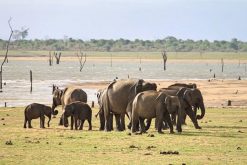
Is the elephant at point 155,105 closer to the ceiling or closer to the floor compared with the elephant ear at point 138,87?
closer to the floor

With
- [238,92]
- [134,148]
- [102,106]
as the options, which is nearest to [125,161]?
[134,148]

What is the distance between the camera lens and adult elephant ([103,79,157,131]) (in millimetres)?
27961

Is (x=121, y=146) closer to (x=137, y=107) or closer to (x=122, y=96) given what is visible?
(x=137, y=107)

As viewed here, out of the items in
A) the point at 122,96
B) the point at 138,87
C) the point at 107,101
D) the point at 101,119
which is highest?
the point at 138,87

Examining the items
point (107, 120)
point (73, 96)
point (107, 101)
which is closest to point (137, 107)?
point (107, 101)

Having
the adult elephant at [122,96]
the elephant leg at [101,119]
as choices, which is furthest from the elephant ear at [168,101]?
the elephant leg at [101,119]

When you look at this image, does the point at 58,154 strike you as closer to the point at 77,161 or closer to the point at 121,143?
the point at 77,161

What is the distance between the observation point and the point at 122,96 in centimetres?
2834

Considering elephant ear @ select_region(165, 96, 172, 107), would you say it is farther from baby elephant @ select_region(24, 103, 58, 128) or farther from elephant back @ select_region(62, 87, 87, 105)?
elephant back @ select_region(62, 87, 87, 105)

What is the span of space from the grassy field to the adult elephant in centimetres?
138

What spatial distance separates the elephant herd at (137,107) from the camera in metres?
26.4

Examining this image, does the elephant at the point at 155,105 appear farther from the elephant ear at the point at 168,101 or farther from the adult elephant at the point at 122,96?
the adult elephant at the point at 122,96

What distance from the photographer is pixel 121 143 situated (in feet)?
76.4

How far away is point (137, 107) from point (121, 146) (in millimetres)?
4221
